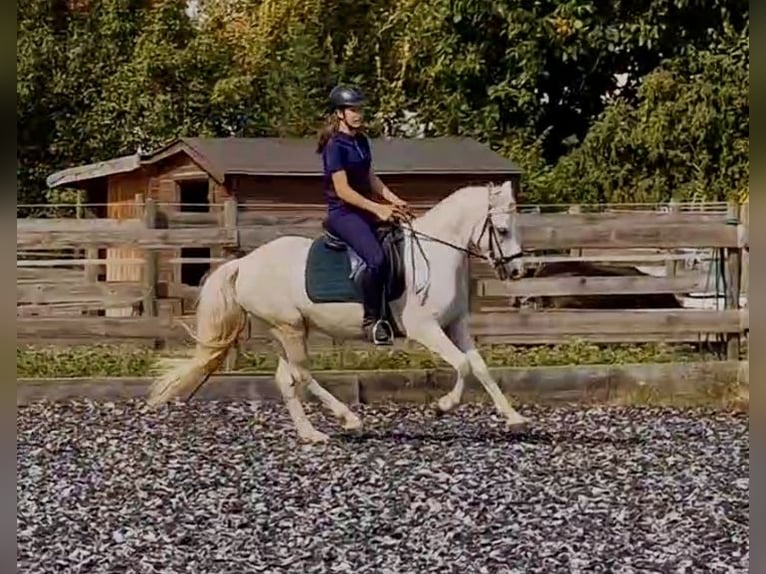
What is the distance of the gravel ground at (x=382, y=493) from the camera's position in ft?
15.7

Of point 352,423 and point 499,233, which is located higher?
point 499,233

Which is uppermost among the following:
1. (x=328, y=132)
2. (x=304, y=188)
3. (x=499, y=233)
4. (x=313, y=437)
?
(x=328, y=132)

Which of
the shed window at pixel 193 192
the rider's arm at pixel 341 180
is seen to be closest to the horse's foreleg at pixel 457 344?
the rider's arm at pixel 341 180

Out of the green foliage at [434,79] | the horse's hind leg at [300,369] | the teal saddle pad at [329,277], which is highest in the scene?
the green foliage at [434,79]

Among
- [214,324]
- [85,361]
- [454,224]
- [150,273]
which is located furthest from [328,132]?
[85,361]

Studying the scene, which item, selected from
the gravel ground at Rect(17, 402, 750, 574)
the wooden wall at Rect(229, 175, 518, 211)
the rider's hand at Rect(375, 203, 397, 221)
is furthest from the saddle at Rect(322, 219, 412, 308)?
the wooden wall at Rect(229, 175, 518, 211)

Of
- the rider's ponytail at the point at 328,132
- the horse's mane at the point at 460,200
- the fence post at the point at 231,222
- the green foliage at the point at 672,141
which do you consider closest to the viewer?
the rider's ponytail at the point at 328,132

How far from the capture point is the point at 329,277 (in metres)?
7.43

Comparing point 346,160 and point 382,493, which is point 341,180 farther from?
point 382,493

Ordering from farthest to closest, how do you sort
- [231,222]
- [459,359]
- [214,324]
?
[231,222] → [214,324] → [459,359]

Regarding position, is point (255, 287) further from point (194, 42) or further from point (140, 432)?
point (194, 42)

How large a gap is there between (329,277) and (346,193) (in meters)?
0.57

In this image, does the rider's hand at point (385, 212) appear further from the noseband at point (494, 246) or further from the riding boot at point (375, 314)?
Result: the noseband at point (494, 246)

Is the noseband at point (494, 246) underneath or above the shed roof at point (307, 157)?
underneath
